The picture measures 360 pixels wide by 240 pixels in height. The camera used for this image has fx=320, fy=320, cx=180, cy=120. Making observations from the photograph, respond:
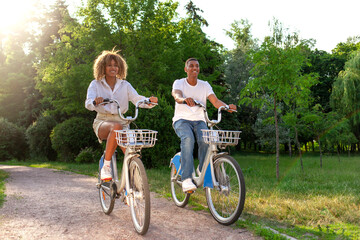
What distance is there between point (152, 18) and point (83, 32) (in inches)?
136

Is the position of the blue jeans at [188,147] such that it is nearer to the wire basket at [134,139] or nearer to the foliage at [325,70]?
the wire basket at [134,139]

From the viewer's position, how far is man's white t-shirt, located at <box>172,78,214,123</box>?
4.55 meters

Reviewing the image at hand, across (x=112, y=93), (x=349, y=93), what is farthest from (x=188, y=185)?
(x=349, y=93)

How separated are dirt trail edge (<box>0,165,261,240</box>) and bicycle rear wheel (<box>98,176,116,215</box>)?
10 cm

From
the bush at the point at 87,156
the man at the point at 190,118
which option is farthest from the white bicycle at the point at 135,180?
the bush at the point at 87,156

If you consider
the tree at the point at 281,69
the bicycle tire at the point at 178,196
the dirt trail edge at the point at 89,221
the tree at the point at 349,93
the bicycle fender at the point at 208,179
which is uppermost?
the tree at the point at 349,93

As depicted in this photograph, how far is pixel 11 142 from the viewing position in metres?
23.8

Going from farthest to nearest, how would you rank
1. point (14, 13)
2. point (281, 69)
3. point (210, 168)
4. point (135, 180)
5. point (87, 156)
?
point (14, 13), point (87, 156), point (281, 69), point (210, 168), point (135, 180)

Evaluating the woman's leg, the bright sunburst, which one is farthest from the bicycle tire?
the bright sunburst

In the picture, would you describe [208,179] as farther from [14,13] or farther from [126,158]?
[14,13]

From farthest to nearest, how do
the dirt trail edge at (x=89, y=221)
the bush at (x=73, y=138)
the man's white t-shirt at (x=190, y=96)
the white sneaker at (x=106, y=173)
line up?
the bush at (x=73, y=138)
the man's white t-shirt at (x=190, y=96)
the white sneaker at (x=106, y=173)
the dirt trail edge at (x=89, y=221)

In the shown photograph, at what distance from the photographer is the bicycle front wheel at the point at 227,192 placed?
12.0ft

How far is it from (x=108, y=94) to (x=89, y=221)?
5.53 ft

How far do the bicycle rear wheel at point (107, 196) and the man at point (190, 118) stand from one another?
945mm
